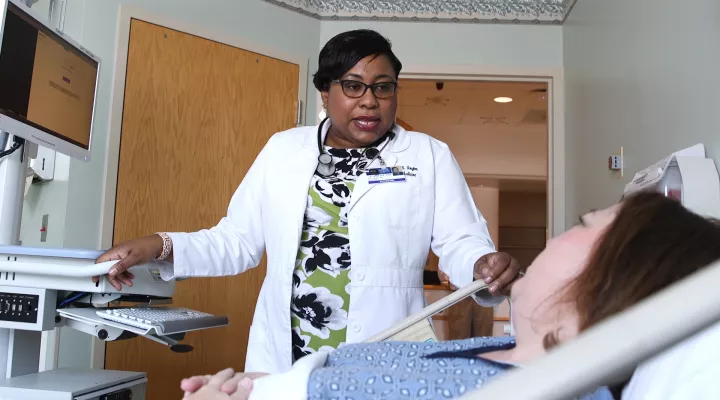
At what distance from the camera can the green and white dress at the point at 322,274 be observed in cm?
171

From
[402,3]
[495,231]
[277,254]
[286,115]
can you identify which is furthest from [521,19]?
[495,231]

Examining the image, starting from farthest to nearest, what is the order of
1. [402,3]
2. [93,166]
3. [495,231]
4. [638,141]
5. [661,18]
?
[495,231]
[402,3]
[93,166]
[638,141]
[661,18]

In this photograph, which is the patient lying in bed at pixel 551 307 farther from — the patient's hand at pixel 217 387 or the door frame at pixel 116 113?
the door frame at pixel 116 113

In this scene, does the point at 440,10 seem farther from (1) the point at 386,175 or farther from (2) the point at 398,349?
(2) the point at 398,349

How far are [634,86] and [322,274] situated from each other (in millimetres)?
1400

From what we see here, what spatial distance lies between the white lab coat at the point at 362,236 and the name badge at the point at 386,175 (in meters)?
0.02

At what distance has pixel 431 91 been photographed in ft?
19.4

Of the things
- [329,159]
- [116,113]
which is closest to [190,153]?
[116,113]

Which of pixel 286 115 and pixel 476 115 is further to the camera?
pixel 476 115

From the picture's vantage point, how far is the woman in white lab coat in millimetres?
1697

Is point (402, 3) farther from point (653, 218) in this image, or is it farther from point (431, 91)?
point (653, 218)

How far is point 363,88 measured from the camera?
178 centimetres

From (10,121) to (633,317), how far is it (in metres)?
1.63

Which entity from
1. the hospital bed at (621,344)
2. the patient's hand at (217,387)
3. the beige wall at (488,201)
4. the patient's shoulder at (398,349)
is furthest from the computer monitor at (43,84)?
the beige wall at (488,201)
